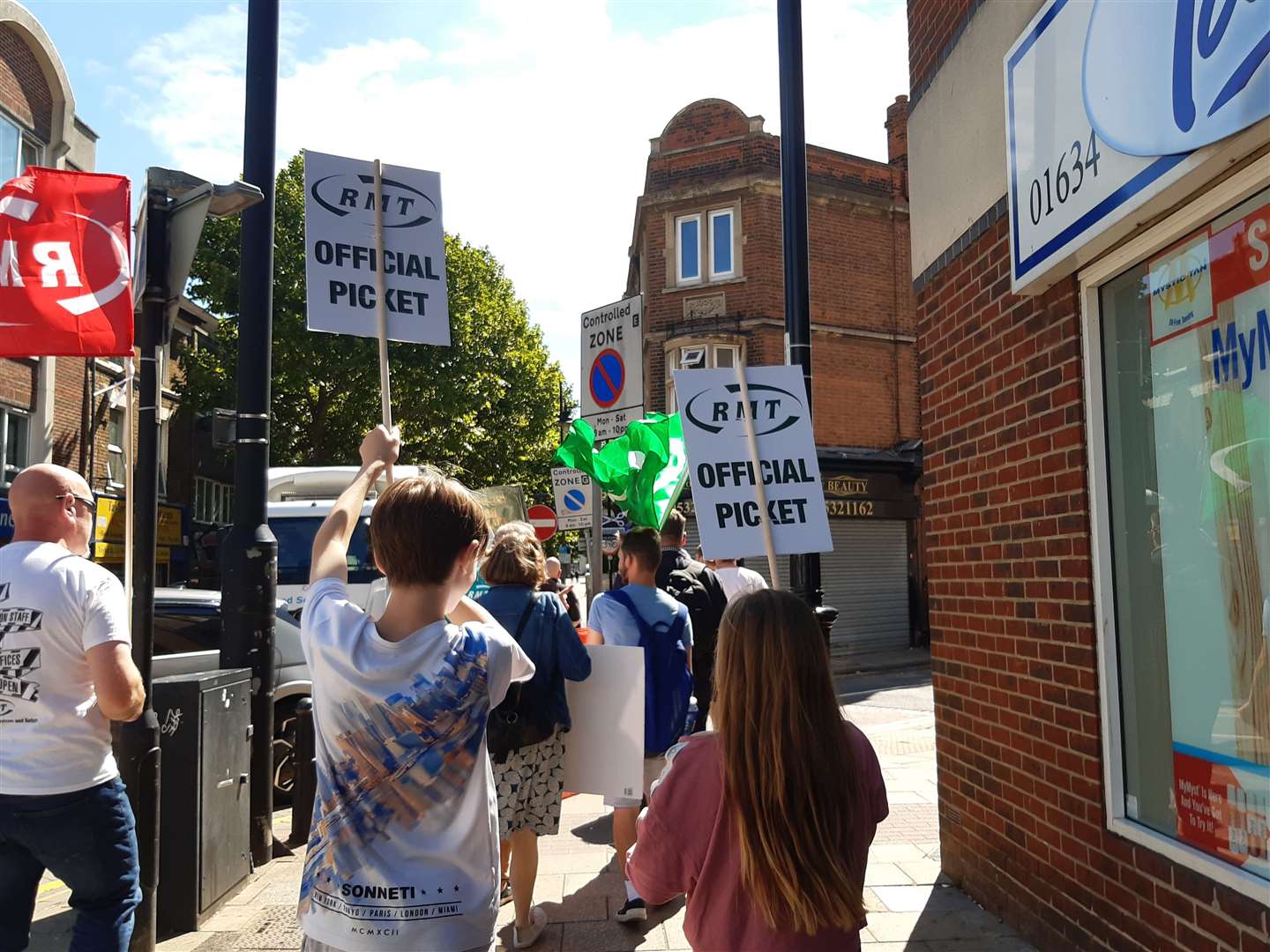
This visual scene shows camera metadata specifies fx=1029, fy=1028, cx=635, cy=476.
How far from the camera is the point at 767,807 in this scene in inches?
84.4

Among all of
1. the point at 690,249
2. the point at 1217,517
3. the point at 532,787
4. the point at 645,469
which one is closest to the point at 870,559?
the point at 690,249

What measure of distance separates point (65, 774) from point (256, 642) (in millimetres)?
2805

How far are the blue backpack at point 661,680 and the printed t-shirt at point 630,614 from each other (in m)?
0.02

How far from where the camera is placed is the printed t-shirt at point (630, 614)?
5348mm

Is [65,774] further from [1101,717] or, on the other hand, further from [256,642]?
[1101,717]

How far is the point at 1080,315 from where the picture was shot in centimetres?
403

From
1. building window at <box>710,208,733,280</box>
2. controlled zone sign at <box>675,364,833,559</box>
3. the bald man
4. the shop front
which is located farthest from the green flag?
building window at <box>710,208,733,280</box>

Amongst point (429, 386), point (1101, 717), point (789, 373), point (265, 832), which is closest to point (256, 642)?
point (265, 832)

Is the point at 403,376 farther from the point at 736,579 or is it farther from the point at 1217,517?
the point at 1217,517

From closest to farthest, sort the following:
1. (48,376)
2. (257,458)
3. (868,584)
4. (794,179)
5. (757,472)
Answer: (757,472) < (257,458) < (794,179) < (48,376) < (868,584)

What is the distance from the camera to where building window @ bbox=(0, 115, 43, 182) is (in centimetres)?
1736

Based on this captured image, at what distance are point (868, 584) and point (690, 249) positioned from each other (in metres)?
8.48

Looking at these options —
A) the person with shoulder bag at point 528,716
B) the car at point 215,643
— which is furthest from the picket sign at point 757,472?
the car at point 215,643

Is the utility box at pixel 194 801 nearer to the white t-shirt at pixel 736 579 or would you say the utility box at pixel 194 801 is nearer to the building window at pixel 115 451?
the white t-shirt at pixel 736 579
